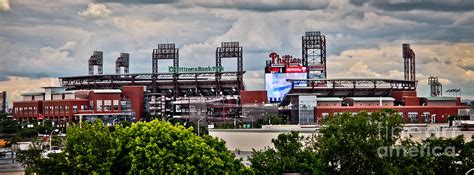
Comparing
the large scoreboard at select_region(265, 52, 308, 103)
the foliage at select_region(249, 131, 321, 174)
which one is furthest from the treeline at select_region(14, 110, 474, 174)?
the large scoreboard at select_region(265, 52, 308, 103)

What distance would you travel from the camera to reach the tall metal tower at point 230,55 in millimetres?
Answer: 193625

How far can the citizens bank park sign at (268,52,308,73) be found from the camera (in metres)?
192

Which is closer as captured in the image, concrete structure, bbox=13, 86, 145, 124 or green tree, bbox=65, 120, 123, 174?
green tree, bbox=65, 120, 123, 174

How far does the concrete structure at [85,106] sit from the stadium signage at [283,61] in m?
36.5

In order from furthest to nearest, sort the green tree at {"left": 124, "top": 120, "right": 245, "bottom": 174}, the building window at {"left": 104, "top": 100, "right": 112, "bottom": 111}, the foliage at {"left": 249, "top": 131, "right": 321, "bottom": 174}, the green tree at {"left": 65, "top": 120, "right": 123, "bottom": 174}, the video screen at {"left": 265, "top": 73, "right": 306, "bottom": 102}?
the video screen at {"left": 265, "top": 73, "right": 306, "bottom": 102} < the building window at {"left": 104, "top": 100, "right": 112, "bottom": 111} < the foliage at {"left": 249, "top": 131, "right": 321, "bottom": 174} < the green tree at {"left": 124, "top": 120, "right": 245, "bottom": 174} < the green tree at {"left": 65, "top": 120, "right": 123, "bottom": 174}

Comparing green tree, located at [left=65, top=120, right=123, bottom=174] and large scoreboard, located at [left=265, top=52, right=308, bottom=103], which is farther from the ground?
large scoreboard, located at [left=265, top=52, right=308, bottom=103]

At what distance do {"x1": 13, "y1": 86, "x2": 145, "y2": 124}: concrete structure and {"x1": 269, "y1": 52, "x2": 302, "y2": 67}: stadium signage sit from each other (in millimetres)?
36519

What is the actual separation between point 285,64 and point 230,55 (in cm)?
1505

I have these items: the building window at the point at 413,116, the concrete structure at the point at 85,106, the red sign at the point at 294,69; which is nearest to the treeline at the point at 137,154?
the concrete structure at the point at 85,106

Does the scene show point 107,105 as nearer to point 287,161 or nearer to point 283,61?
point 283,61

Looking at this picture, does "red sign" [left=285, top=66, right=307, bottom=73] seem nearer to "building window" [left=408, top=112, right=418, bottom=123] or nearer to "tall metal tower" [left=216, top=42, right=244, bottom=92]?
"tall metal tower" [left=216, top=42, right=244, bottom=92]

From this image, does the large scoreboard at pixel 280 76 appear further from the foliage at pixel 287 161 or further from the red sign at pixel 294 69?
the foliage at pixel 287 161

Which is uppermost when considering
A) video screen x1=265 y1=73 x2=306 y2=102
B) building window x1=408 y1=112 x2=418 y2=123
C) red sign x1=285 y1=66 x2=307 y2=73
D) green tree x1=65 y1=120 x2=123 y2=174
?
red sign x1=285 y1=66 x2=307 y2=73

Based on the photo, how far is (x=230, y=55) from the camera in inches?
7795
